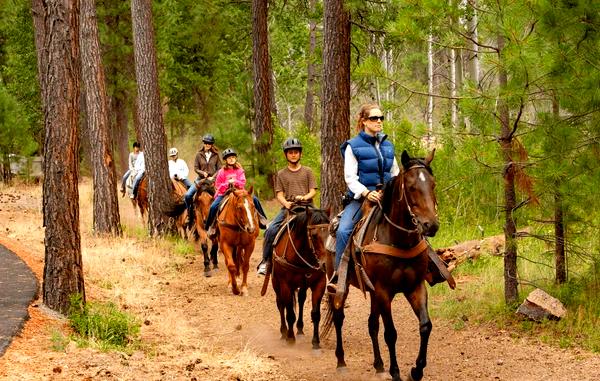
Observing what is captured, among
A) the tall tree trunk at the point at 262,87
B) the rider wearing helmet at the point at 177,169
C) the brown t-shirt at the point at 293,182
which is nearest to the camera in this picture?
the brown t-shirt at the point at 293,182

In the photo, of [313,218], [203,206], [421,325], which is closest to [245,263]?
[203,206]

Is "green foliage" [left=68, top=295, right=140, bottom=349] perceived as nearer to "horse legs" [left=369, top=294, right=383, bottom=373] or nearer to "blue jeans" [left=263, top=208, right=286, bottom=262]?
"blue jeans" [left=263, top=208, right=286, bottom=262]

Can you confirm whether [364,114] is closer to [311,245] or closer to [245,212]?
[311,245]

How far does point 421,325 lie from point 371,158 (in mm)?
2127

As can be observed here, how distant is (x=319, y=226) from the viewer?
37.5ft

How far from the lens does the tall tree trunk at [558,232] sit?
1113 cm

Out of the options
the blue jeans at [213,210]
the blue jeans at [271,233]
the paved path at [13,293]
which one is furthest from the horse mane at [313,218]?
the blue jeans at [213,210]

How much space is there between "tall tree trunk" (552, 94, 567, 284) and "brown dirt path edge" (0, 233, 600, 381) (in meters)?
1.33

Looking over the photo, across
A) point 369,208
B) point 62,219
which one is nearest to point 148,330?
point 62,219

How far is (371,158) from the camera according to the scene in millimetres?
9891

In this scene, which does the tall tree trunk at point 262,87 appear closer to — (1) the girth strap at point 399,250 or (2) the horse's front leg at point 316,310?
(2) the horse's front leg at point 316,310

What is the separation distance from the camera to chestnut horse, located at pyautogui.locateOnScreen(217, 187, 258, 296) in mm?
15102

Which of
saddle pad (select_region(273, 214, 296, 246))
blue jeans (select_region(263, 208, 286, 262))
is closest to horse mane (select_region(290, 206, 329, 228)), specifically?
saddle pad (select_region(273, 214, 296, 246))

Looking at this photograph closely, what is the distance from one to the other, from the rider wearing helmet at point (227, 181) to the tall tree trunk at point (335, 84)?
Result: 5.39 ft
